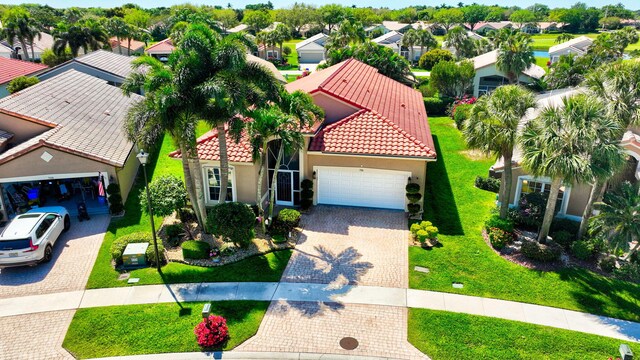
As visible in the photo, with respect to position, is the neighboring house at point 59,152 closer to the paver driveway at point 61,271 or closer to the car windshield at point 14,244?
the paver driveway at point 61,271

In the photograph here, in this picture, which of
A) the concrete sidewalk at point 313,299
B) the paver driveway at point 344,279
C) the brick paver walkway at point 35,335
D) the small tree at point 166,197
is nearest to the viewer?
the brick paver walkway at point 35,335

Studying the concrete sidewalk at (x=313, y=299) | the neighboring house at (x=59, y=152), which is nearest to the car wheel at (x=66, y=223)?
the neighboring house at (x=59, y=152)

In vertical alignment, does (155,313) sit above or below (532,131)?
below

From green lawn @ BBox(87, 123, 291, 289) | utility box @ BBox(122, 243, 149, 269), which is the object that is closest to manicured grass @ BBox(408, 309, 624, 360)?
green lawn @ BBox(87, 123, 291, 289)

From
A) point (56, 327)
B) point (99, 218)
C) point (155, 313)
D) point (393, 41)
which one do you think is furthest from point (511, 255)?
point (393, 41)

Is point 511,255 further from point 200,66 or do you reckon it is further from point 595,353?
point 200,66

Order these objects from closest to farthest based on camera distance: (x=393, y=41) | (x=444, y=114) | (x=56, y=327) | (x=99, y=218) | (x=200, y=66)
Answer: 1. (x=56, y=327)
2. (x=200, y=66)
3. (x=99, y=218)
4. (x=444, y=114)
5. (x=393, y=41)
